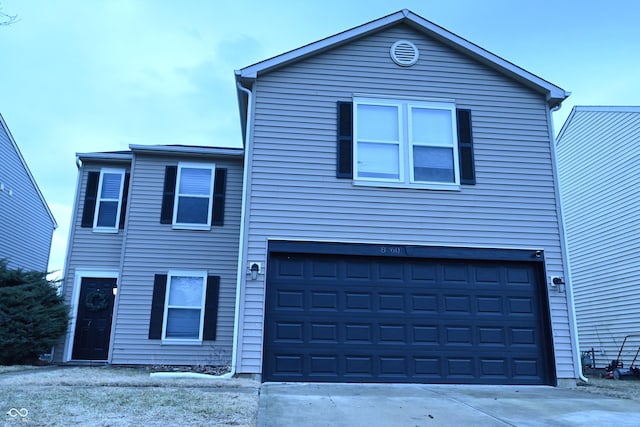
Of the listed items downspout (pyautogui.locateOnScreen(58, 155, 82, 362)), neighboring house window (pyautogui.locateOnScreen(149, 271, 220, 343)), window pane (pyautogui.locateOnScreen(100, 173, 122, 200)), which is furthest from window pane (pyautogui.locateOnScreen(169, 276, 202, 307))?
window pane (pyautogui.locateOnScreen(100, 173, 122, 200))

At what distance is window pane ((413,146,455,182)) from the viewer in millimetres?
9000

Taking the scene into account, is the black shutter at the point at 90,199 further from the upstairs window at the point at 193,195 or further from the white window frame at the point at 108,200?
the upstairs window at the point at 193,195

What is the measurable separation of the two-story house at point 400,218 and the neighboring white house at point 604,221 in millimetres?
4131

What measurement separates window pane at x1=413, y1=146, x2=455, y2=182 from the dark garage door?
1506mm

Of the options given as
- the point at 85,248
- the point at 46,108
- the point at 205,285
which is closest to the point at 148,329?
the point at 205,285

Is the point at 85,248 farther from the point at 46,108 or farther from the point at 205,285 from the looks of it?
the point at 46,108

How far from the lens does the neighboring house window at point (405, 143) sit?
8.89 metres

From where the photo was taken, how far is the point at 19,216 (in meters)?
15.7

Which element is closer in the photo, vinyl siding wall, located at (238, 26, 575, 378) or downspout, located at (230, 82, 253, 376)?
downspout, located at (230, 82, 253, 376)

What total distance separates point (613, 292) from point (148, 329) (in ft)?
36.3

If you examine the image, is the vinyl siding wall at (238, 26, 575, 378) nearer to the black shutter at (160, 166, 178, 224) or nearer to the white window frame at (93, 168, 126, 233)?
the black shutter at (160, 166, 178, 224)

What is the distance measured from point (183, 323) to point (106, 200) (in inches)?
142

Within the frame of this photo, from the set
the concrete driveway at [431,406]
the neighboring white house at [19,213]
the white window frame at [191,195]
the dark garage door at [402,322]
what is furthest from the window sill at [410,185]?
the neighboring white house at [19,213]

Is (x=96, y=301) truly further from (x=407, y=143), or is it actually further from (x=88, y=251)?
(x=407, y=143)
